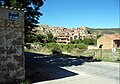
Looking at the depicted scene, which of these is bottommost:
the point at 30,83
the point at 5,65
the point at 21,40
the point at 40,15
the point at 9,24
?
the point at 30,83

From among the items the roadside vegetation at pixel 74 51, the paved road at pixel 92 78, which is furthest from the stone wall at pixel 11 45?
the roadside vegetation at pixel 74 51

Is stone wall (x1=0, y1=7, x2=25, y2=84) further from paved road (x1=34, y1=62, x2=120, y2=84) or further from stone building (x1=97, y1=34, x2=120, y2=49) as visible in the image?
stone building (x1=97, y1=34, x2=120, y2=49)

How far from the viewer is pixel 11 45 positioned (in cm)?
1129

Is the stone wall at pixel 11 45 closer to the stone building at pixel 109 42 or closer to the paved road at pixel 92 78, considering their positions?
the paved road at pixel 92 78

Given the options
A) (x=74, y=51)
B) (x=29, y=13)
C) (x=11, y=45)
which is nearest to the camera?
(x=11, y=45)

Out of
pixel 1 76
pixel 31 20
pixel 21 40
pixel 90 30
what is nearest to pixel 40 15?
pixel 31 20

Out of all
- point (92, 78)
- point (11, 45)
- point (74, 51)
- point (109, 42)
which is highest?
point (109, 42)

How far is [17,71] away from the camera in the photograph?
11.5 metres

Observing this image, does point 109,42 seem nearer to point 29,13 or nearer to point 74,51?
point 74,51

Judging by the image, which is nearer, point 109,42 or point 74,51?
point 74,51

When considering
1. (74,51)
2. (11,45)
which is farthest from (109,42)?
(11,45)

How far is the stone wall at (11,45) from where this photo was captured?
1095cm

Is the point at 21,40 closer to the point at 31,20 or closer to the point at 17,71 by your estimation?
the point at 17,71

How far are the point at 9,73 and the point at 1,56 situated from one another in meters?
0.94
